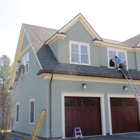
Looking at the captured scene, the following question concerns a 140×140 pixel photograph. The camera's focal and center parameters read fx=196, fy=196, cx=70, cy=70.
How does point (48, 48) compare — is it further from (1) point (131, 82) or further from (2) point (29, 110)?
(1) point (131, 82)

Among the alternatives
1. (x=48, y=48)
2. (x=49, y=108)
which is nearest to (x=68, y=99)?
(x=49, y=108)

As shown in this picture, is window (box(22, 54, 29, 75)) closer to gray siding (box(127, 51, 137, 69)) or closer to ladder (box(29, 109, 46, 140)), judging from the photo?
ladder (box(29, 109, 46, 140))

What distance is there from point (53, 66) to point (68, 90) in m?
1.68

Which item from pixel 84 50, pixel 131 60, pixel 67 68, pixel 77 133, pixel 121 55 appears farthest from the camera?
pixel 131 60

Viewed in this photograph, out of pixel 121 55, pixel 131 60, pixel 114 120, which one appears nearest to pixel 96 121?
pixel 114 120

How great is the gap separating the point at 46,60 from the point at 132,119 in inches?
291

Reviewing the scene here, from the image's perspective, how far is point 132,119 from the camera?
13.9m

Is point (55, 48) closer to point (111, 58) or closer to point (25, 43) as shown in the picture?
point (25, 43)

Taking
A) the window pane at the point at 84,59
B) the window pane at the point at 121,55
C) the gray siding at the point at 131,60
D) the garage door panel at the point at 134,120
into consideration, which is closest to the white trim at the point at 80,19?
the window pane at the point at 84,59

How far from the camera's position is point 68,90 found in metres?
11.7

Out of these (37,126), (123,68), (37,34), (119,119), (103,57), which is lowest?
(37,126)

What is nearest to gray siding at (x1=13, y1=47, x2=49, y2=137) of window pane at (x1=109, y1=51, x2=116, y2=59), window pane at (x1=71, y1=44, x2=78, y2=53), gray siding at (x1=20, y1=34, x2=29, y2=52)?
gray siding at (x1=20, y1=34, x2=29, y2=52)

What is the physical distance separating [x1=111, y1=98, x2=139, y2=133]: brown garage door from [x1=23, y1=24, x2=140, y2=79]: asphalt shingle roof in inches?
75.0

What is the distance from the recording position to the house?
36.9 feet
